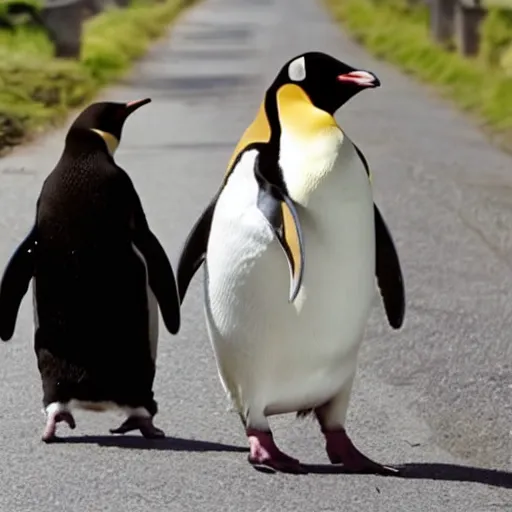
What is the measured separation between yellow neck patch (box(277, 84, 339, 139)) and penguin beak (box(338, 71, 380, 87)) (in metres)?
0.10

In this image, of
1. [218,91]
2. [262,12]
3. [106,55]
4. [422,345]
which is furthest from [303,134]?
[262,12]

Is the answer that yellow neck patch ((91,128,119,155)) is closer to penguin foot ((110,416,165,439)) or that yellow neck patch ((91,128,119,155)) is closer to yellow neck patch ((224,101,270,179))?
yellow neck patch ((224,101,270,179))

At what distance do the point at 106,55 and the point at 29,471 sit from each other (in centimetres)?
1398

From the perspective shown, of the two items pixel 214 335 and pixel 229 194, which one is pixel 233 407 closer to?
pixel 214 335

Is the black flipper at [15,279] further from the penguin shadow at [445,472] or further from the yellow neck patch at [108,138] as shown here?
the penguin shadow at [445,472]

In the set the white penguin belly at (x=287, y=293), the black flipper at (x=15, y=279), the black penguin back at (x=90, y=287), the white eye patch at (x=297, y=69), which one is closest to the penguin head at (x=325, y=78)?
the white eye patch at (x=297, y=69)

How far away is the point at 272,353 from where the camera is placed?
13.1ft

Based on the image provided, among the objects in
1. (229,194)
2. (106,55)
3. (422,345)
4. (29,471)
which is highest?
(229,194)

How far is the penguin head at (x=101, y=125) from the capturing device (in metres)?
4.07

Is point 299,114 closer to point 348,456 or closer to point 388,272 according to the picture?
point 388,272

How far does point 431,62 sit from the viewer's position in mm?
18188

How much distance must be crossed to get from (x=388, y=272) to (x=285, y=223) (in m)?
0.55

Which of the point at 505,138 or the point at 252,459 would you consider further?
the point at 505,138

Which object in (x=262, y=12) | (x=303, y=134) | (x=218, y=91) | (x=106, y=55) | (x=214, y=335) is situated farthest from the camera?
(x=262, y=12)
